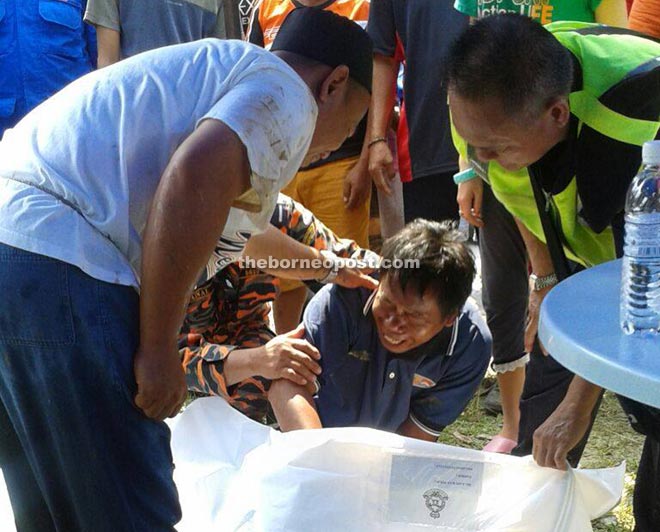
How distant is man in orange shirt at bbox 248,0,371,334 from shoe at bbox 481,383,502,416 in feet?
2.31

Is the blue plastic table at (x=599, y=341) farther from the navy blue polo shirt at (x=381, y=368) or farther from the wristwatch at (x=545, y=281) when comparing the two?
the navy blue polo shirt at (x=381, y=368)

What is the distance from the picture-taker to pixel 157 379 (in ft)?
4.35

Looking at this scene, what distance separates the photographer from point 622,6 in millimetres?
2436

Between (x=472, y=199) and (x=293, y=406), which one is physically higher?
(x=472, y=199)

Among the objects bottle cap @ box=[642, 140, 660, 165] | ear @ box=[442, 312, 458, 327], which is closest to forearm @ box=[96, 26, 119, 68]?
ear @ box=[442, 312, 458, 327]

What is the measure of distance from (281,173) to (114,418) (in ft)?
1.52

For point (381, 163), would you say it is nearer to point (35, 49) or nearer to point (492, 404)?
point (492, 404)

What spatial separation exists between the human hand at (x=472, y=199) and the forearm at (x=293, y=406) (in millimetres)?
727

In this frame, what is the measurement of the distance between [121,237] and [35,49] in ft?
7.61

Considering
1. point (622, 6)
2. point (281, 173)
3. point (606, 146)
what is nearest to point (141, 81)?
point (281, 173)

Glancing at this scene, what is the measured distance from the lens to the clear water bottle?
1207mm

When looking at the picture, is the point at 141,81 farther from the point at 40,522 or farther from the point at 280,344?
the point at 280,344

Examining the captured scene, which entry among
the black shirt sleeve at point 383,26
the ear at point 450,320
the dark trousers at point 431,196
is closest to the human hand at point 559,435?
the ear at point 450,320

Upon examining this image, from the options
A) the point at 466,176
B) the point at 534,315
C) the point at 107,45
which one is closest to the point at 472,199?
the point at 466,176
